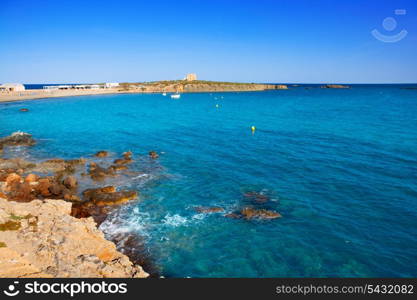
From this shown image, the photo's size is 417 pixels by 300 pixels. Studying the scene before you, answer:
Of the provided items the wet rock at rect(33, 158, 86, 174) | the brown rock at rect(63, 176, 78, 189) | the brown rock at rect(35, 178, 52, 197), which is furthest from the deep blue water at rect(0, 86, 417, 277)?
the brown rock at rect(35, 178, 52, 197)

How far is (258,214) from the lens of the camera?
21.9 meters

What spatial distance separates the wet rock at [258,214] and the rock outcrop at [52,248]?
972 centimetres

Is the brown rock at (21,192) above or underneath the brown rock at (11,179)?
underneath

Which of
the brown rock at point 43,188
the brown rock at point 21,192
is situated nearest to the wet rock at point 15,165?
the brown rock at point 21,192

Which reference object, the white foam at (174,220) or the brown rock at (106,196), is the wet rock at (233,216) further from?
the brown rock at (106,196)

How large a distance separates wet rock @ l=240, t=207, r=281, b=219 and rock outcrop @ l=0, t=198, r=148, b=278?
31.9 feet

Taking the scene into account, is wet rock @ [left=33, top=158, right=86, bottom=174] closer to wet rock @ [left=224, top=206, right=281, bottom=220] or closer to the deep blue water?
the deep blue water

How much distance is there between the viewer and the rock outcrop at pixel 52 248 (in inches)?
510

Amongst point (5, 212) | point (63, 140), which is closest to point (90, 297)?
→ point (5, 212)

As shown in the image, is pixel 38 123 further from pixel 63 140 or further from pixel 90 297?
pixel 90 297

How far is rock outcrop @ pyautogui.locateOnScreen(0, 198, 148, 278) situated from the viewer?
510 inches

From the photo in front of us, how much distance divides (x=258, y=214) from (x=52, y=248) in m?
14.3

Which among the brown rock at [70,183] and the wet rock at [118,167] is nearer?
the brown rock at [70,183]

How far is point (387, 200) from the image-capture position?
77.0ft
